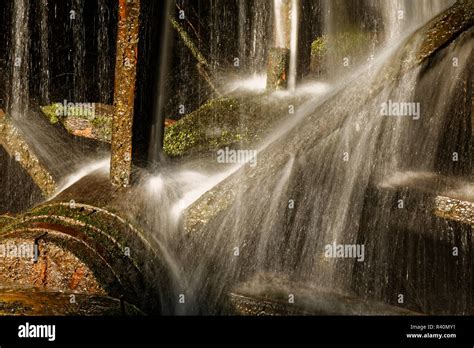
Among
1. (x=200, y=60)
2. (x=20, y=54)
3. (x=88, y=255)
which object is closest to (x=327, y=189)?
(x=88, y=255)

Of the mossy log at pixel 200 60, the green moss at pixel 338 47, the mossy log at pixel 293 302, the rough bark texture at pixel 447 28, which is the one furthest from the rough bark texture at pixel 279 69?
the mossy log at pixel 293 302

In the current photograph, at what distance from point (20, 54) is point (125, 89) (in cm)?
225

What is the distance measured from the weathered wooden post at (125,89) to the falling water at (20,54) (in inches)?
71.9

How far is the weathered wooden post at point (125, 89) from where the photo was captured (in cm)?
426

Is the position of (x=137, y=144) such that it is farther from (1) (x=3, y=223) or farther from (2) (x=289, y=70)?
(2) (x=289, y=70)

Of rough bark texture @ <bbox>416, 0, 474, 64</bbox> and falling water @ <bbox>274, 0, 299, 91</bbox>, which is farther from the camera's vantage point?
falling water @ <bbox>274, 0, 299, 91</bbox>

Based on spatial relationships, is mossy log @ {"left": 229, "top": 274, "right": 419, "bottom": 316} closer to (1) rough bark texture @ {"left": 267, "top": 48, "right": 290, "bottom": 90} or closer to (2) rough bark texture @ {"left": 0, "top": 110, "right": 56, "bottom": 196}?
(2) rough bark texture @ {"left": 0, "top": 110, "right": 56, "bottom": 196}

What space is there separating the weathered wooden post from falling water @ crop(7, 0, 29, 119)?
1.83 meters

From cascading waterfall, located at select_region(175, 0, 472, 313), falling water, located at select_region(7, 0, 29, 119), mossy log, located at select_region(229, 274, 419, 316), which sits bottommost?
mossy log, located at select_region(229, 274, 419, 316)

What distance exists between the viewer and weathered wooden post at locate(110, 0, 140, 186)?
4.26 metres

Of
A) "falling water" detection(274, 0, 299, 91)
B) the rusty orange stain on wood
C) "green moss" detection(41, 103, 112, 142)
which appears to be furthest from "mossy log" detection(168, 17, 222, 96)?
the rusty orange stain on wood

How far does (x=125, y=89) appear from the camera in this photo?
4.32 metres

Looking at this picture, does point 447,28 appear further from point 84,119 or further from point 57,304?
point 84,119

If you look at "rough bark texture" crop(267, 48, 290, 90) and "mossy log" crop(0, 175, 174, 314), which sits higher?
"rough bark texture" crop(267, 48, 290, 90)
